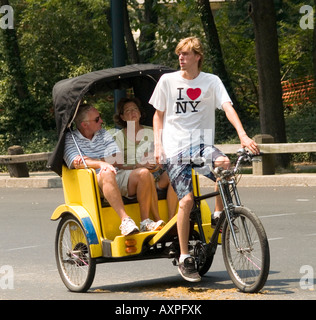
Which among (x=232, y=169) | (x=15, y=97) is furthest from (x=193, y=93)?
(x=15, y=97)

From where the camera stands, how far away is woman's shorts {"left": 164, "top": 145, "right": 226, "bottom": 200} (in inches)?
281

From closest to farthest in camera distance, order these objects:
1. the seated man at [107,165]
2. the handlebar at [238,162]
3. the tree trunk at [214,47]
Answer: the handlebar at [238,162] < the seated man at [107,165] < the tree trunk at [214,47]

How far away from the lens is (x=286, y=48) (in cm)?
2816

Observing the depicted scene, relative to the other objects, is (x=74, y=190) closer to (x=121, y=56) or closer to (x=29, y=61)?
(x=121, y=56)

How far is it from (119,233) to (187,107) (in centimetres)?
130

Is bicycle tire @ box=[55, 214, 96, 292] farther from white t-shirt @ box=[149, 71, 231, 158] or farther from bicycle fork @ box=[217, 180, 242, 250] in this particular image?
bicycle fork @ box=[217, 180, 242, 250]

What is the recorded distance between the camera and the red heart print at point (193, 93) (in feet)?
23.6

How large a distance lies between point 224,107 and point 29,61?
74.9 ft

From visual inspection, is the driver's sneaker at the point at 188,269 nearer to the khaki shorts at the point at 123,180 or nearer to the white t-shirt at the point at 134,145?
the khaki shorts at the point at 123,180

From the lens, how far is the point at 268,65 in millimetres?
19875

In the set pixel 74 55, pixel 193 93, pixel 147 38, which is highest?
pixel 147 38

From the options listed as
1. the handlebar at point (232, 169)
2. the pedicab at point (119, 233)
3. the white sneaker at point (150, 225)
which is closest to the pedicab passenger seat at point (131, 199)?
the pedicab at point (119, 233)

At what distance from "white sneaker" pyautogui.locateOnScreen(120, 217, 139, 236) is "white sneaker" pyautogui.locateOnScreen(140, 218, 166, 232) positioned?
0.76 feet

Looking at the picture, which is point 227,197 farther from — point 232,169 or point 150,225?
point 150,225
